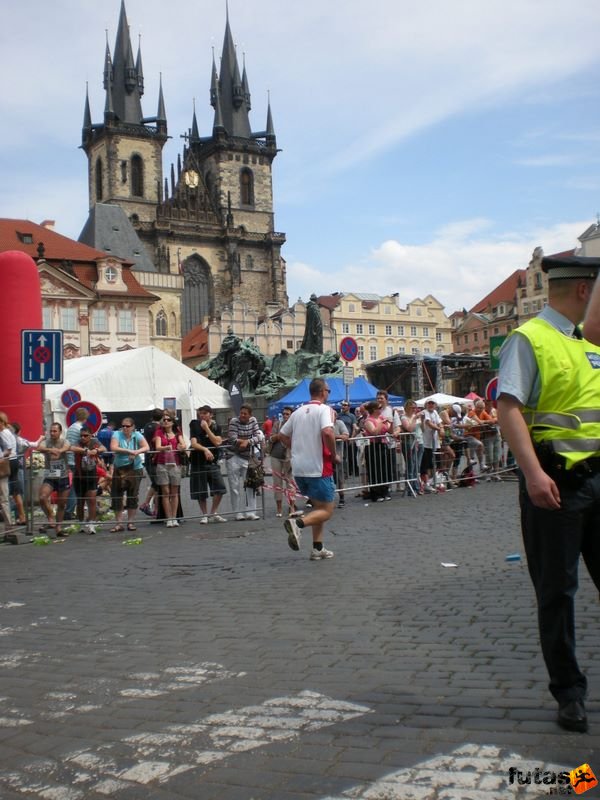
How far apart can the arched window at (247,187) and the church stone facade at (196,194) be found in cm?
11

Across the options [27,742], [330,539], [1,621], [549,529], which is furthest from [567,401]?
[330,539]

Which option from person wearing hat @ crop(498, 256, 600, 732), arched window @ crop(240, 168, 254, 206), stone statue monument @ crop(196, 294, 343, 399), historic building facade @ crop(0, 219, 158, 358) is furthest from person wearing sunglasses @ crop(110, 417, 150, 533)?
arched window @ crop(240, 168, 254, 206)

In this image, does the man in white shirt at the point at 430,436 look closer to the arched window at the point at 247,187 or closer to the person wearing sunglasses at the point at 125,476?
the person wearing sunglasses at the point at 125,476

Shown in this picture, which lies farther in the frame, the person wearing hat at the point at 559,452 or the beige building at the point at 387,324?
the beige building at the point at 387,324

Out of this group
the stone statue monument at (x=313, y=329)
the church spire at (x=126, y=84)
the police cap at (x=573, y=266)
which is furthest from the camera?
the church spire at (x=126, y=84)

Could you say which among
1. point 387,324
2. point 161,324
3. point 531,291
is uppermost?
point 531,291

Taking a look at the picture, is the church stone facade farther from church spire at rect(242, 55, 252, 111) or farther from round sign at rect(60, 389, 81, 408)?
round sign at rect(60, 389, 81, 408)

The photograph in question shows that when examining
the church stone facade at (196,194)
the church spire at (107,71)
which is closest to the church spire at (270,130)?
the church stone facade at (196,194)

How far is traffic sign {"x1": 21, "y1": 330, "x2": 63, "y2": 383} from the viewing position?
13016 mm

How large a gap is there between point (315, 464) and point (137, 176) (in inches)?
3595

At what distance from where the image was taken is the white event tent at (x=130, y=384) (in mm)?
24609

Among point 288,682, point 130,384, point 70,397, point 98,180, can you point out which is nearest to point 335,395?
point 130,384

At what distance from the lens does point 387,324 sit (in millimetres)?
94938

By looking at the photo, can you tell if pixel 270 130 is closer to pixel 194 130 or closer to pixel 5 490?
pixel 194 130
